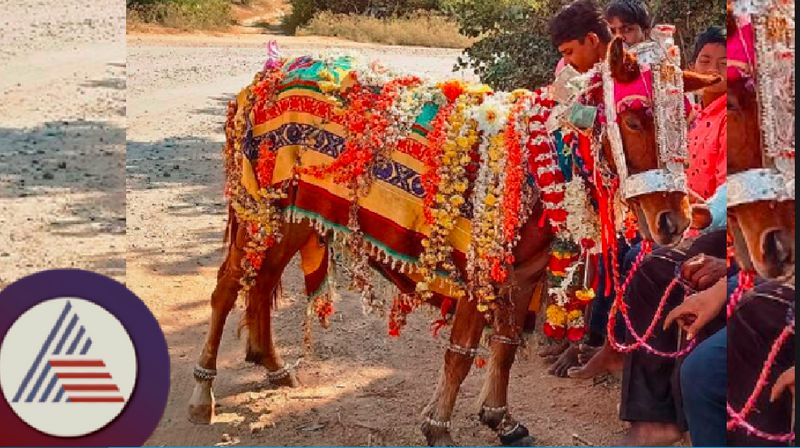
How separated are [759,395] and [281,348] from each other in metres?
2.61

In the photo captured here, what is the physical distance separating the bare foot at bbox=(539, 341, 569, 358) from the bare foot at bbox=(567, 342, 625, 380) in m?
0.21

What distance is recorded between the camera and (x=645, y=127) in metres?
2.90

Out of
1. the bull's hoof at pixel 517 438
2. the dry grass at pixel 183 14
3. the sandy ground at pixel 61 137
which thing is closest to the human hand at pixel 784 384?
the bull's hoof at pixel 517 438

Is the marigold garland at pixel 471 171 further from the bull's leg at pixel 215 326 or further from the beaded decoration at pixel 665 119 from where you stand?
the bull's leg at pixel 215 326

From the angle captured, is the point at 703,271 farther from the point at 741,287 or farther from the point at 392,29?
the point at 392,29

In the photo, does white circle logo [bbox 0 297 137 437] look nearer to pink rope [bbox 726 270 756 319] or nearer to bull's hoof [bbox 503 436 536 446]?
bull's hoof [bbox 503 436 536 446]

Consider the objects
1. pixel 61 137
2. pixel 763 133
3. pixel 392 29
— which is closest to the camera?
pixel 763 133

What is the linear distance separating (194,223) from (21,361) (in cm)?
266

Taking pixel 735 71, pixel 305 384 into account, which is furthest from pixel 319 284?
pixel 735 71

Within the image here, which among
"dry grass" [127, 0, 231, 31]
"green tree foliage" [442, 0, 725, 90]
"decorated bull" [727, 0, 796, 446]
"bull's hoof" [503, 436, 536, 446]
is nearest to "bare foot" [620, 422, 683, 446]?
"bull's hoof" [503, 436, 536, 446]

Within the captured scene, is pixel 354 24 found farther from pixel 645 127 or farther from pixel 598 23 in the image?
pixel 645 127

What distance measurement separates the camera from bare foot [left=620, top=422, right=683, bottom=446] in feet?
11.5

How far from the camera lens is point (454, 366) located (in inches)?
138

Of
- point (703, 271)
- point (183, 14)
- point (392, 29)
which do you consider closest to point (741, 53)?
point (703, 271)
